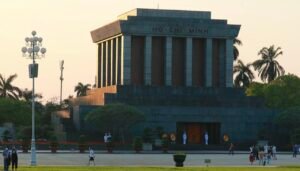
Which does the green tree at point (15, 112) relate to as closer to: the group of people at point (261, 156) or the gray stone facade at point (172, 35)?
the gray stone facade at point (172, 35)

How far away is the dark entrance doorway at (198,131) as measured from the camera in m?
109

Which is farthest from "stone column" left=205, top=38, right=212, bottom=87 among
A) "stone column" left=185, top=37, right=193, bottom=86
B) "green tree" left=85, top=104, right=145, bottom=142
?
"green tree" left=85, top=104, right=145, bottom=142

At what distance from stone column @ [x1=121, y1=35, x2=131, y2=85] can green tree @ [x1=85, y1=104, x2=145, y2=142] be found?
12.5 m

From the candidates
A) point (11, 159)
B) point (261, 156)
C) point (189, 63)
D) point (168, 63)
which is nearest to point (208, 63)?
point (189, 63)

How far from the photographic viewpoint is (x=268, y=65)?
149500 mm

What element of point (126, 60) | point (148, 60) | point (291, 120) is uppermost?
point (148, 60)

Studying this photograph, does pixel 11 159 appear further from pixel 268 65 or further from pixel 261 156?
pixel 268 65

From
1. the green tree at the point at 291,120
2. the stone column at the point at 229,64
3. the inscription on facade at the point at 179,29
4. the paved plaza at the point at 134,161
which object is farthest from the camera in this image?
the stone column at the point at 229,64

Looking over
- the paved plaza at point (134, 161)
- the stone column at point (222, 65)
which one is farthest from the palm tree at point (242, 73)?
the paved plaza at point (134, 161)

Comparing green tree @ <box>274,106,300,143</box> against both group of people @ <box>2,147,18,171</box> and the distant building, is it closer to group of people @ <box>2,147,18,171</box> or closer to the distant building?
the distant building

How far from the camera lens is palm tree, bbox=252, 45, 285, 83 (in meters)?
149

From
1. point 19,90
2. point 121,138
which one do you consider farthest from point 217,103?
point 19,90

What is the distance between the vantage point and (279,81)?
13238cm

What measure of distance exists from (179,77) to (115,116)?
19.2 m
